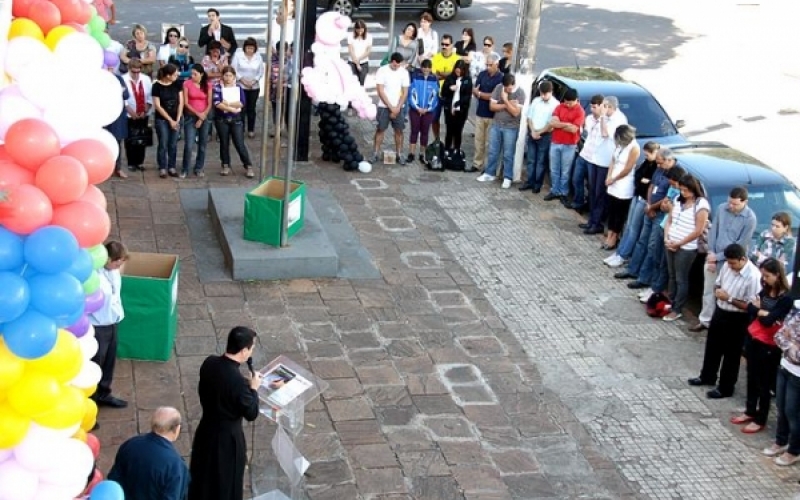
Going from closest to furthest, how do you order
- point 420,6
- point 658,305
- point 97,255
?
1. point 97,255
2. point 658,305
3. point 420,6

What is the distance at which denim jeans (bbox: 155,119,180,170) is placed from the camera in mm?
15156

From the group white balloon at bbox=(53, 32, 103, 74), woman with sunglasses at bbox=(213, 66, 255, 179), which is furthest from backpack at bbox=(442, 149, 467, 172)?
white balloon at bbox=(53, 32, 103, 74)

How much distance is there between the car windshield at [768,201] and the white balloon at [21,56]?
882 cm

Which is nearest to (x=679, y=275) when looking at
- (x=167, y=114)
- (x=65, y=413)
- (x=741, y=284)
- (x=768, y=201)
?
(x=768, y=201)

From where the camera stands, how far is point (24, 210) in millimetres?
5996

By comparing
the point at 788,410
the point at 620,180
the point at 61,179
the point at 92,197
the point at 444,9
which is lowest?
the point at 788,410

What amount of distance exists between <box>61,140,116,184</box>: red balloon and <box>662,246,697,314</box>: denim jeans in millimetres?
7675

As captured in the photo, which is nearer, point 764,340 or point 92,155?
point 92,155

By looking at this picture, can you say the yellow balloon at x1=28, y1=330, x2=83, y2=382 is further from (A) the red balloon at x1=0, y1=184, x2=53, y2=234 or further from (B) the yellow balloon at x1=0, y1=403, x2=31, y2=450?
(A) the red balloon at x1=0, y1=184, x2=53, y2=234

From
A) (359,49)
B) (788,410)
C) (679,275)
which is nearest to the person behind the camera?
(788,410)

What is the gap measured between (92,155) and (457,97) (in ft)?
34.8

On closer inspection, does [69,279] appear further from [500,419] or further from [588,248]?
[588,248]

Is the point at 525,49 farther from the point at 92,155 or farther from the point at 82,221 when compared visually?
the point at 82,221

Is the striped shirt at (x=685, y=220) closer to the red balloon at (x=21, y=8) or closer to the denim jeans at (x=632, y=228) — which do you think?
the denim jeans at (x=632, y=228)
